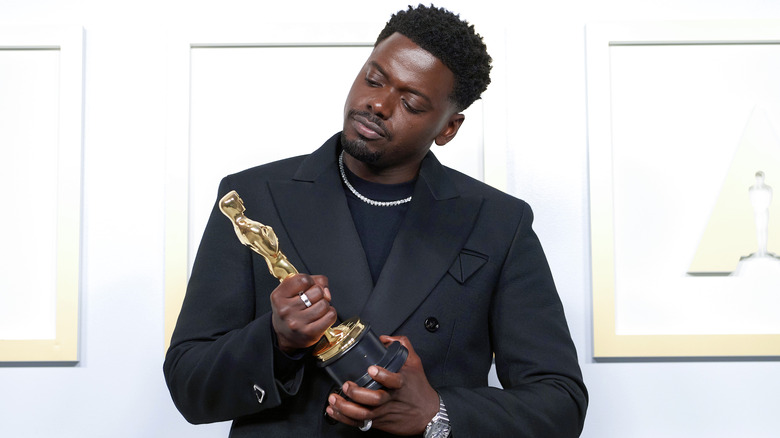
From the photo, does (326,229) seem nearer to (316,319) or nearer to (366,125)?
(366,125)

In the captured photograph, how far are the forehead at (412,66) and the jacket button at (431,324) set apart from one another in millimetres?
408

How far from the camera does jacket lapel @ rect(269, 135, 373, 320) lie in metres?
1.38

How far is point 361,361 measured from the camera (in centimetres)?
110

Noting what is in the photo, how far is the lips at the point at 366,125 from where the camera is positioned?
1.41 meters

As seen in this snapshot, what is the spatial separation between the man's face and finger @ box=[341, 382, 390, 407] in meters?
0.48

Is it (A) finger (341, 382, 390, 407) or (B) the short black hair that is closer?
(A) finger (341, 382, 390, 407)

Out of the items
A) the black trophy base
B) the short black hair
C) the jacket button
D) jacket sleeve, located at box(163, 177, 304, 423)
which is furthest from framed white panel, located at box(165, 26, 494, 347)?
the black trophy base

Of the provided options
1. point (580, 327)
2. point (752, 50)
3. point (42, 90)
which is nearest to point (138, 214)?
point (42, 90)

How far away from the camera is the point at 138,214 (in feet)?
6.52

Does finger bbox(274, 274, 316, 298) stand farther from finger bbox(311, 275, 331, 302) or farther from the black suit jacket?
the black suit jacket

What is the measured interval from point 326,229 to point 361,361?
1.26 feet

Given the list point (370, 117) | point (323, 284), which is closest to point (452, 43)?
point (370, 117)

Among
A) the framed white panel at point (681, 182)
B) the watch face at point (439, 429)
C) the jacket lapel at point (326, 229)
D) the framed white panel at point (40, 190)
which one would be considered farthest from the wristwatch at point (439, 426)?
the framed white panel at point (40, 190)

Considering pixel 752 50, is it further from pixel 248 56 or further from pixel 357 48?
pixel 248 56
